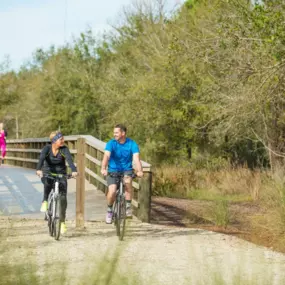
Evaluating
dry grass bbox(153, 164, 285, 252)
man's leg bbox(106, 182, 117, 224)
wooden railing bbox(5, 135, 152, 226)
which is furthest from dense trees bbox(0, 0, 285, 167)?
man's leg bbox(106, 182, 117, 224)

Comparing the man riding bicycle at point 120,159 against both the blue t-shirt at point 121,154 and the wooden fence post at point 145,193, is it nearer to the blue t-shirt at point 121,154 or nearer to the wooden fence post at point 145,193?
the blue t-shirt at point 121,154

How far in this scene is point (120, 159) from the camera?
11.0 metres

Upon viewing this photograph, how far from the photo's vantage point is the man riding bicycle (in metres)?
10.8

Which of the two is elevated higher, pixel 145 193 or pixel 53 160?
pixel 53 160

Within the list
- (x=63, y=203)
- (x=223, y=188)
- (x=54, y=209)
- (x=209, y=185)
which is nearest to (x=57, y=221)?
(x=54, y=209)

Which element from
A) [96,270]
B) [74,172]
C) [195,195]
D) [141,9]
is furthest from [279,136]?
[96,270]

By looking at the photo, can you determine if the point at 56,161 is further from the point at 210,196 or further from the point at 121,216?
the point at 210,196

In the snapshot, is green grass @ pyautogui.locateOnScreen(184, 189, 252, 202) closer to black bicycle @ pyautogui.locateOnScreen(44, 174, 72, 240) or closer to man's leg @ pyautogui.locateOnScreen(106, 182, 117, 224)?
man's leg @ pyautogui.locateOnScreen(106, 182, 117, 224)

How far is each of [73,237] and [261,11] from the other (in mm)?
6141

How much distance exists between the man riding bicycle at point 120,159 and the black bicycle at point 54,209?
0.63 meters

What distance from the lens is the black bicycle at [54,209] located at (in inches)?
418

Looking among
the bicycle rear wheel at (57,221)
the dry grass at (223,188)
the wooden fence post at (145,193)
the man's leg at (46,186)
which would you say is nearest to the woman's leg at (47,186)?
the man's leg at (46,186)

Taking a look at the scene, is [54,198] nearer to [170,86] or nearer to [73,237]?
[73,237]

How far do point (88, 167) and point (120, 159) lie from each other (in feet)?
23.6
